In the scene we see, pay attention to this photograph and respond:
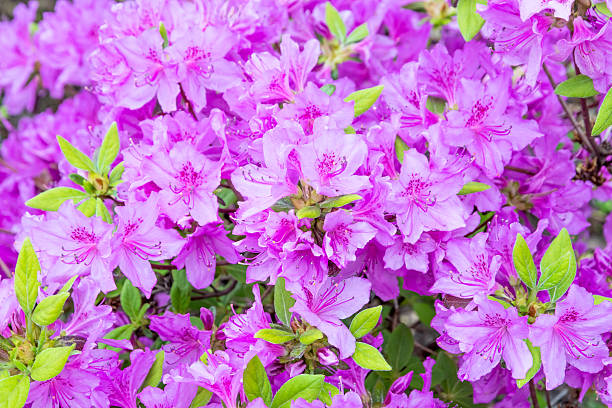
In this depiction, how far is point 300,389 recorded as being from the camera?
3.85ft

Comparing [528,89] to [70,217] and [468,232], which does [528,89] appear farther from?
[70,217]

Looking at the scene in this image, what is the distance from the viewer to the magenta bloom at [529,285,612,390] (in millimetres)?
1179

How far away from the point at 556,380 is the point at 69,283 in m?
0.96

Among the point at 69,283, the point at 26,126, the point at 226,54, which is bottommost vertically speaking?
the point at 26,126

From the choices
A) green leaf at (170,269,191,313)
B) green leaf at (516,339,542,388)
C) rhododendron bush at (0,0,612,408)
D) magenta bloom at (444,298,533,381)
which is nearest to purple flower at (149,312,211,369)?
rhododendron bush at (0,0,612,408)

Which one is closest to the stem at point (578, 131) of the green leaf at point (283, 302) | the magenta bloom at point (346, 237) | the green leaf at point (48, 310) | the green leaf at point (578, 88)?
the green leaf at point (578, 88)

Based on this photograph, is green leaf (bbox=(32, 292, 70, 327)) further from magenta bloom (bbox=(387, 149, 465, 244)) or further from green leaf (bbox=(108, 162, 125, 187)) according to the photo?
magenta bloom (bbox=(387, 149, 465, 244))

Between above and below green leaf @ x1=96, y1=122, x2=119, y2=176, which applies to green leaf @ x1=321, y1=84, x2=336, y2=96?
above

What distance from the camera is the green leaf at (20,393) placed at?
1147mm

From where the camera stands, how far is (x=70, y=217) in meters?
1.37

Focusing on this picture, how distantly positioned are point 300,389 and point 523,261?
0.49 meters

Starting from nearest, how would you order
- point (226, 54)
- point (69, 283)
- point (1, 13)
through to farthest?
point (69, 283)
point (226, 54)
point (1, 13)

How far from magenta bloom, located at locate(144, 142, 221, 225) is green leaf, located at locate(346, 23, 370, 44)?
0.75 metres

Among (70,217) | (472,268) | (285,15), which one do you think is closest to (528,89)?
(472,268)
